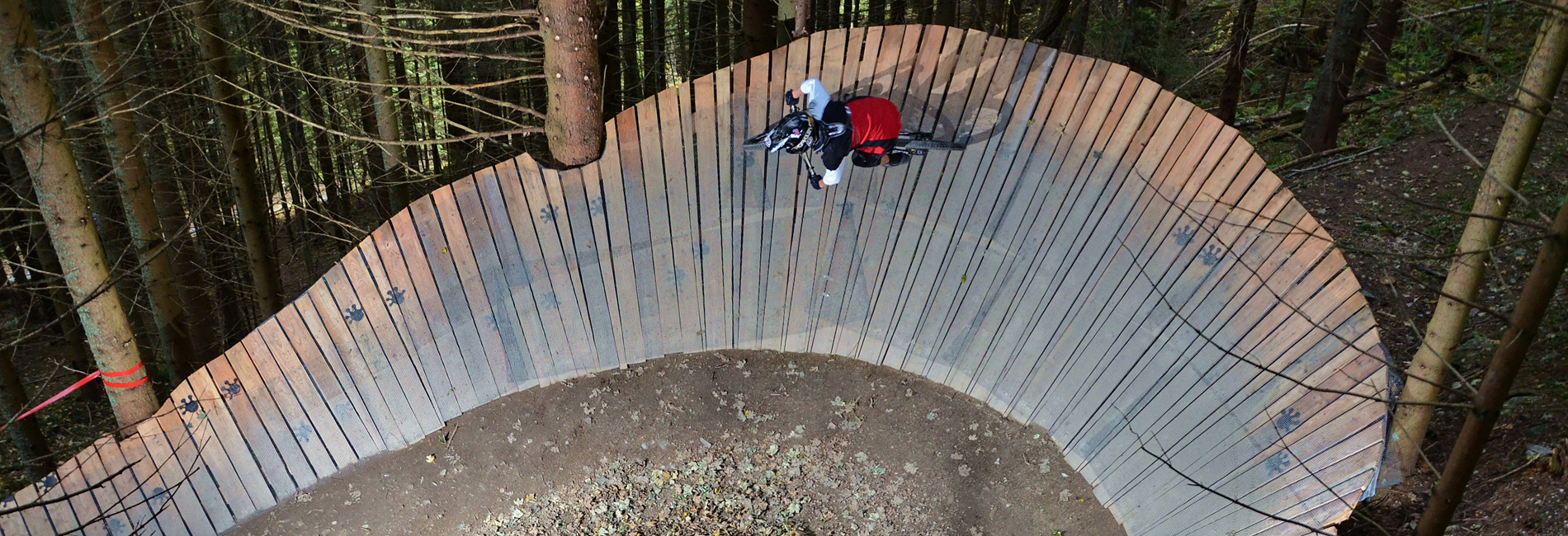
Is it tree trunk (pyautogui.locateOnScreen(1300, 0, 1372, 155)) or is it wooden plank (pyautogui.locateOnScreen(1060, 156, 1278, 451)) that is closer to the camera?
wooden plank (pyautogui.locateOnScreen(1060, 156, 1278, 451))

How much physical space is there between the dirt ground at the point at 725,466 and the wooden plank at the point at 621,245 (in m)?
0.22

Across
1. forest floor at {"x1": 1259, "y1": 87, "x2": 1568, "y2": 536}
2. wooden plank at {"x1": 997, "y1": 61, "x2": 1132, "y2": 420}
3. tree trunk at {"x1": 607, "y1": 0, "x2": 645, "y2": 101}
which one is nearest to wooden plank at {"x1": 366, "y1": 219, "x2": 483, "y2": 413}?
wooden plank at {"x1": 997, "y1": 61, "x2": 1132, "y2": 420}

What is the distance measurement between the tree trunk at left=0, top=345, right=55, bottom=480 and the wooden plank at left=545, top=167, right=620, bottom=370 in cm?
482

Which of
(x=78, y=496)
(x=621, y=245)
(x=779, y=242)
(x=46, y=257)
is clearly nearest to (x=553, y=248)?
(x=621, y=245)

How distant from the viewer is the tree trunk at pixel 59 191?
4281mm

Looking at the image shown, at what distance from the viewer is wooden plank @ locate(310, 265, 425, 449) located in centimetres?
582

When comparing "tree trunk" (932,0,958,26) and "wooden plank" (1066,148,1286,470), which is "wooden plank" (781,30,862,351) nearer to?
"wooden plank" (1066,148,1286,470)

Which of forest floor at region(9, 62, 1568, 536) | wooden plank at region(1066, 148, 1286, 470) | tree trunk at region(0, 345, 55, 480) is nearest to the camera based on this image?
forest floor at region(9, 62, 1568, 536)

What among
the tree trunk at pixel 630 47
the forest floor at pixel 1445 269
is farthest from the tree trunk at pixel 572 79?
A: the tree trunk at pixel 630 47

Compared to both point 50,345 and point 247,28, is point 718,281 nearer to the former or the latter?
point 247,28

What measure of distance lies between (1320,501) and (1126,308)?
61.0 inches

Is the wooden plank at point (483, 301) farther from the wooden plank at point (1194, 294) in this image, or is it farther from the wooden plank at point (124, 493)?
the wooden plank at point (1194, 294)

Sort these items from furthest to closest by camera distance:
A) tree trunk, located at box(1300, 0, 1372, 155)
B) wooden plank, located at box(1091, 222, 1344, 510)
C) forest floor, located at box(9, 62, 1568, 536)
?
tree trunk, located at box(1300, 0, 1372, 155) < wooden plank, located at box(1091, 222, 1344, 510) < forest floor, located at box(9, 62, 1568, 536)

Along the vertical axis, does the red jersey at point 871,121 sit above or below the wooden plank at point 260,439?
above
